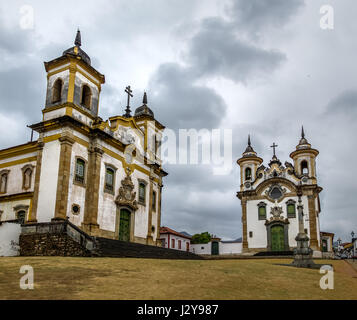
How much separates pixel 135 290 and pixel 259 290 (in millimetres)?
2747

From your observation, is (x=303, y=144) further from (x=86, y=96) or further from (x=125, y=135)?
(x=86, y=96)

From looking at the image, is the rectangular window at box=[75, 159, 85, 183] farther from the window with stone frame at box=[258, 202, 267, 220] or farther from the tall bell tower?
the window with stone frame at box=[258, 202, 267, 220]

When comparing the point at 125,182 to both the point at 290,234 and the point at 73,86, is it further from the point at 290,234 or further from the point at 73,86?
the point at 290,234

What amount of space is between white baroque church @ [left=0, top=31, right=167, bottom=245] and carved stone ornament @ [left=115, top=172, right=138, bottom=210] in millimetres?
63

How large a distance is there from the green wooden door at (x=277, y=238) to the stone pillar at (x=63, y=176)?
2344cm

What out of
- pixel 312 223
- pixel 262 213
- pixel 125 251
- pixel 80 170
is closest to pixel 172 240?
pixel 262 213

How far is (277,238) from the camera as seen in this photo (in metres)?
35.5

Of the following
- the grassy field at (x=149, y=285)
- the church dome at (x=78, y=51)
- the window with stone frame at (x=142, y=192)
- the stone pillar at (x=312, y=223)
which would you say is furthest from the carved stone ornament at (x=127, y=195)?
the stone pillar at (x=312, y=223)

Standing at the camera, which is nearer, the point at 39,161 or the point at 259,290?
the point at 259,290

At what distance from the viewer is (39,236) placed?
53.1 ft

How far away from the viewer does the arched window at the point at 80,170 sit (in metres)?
20.0

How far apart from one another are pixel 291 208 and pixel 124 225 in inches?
753
